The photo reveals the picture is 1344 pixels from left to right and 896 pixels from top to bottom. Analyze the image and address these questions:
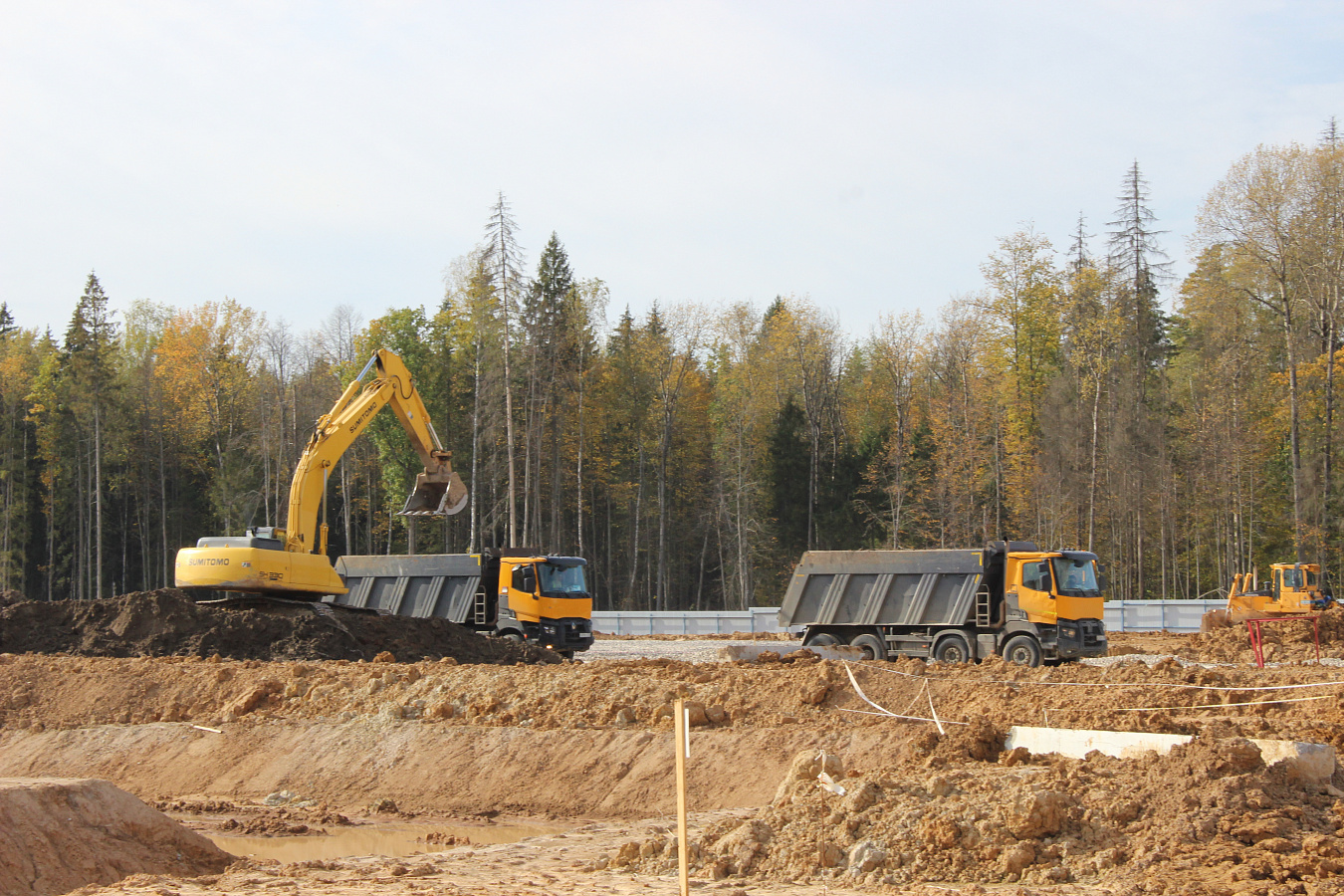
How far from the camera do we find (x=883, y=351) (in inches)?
2003

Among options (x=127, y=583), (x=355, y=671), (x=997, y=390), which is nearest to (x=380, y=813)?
(x=355, y=671)

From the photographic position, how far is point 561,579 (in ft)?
75.5

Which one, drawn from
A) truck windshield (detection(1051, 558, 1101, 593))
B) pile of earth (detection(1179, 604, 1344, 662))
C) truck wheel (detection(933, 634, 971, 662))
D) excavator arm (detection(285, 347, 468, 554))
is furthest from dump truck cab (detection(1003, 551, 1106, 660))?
excavator arm (detection(285, 347, 468, 554))

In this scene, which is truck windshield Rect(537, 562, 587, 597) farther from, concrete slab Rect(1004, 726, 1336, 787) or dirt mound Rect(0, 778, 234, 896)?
concrete slab Rect(1004, 726, 1336, 787)

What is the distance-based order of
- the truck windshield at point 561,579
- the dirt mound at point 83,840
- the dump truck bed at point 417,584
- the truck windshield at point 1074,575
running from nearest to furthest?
the dirt mound at point 83,840, the truck windshield at point 1074,575, the truck windshield at point 561,579, the dump truck bed at point 417,584

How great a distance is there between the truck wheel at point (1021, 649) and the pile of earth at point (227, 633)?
8.41 m

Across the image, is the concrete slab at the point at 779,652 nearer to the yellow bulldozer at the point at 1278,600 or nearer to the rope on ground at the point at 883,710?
the rope on ground at the point at 883,710

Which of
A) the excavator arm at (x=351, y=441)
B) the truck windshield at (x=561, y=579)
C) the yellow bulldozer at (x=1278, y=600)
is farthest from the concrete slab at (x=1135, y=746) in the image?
the yellow bulldozer at (x=1278, y=600)

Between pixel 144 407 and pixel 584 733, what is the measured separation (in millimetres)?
45587

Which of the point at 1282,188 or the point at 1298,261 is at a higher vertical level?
the point at 1282,188

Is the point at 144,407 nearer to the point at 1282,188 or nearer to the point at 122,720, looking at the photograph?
the point at 122,720

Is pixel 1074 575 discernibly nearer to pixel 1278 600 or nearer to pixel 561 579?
pixel 561 579

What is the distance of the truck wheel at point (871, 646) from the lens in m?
21.2

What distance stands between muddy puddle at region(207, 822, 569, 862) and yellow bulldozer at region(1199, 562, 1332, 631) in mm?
22279
